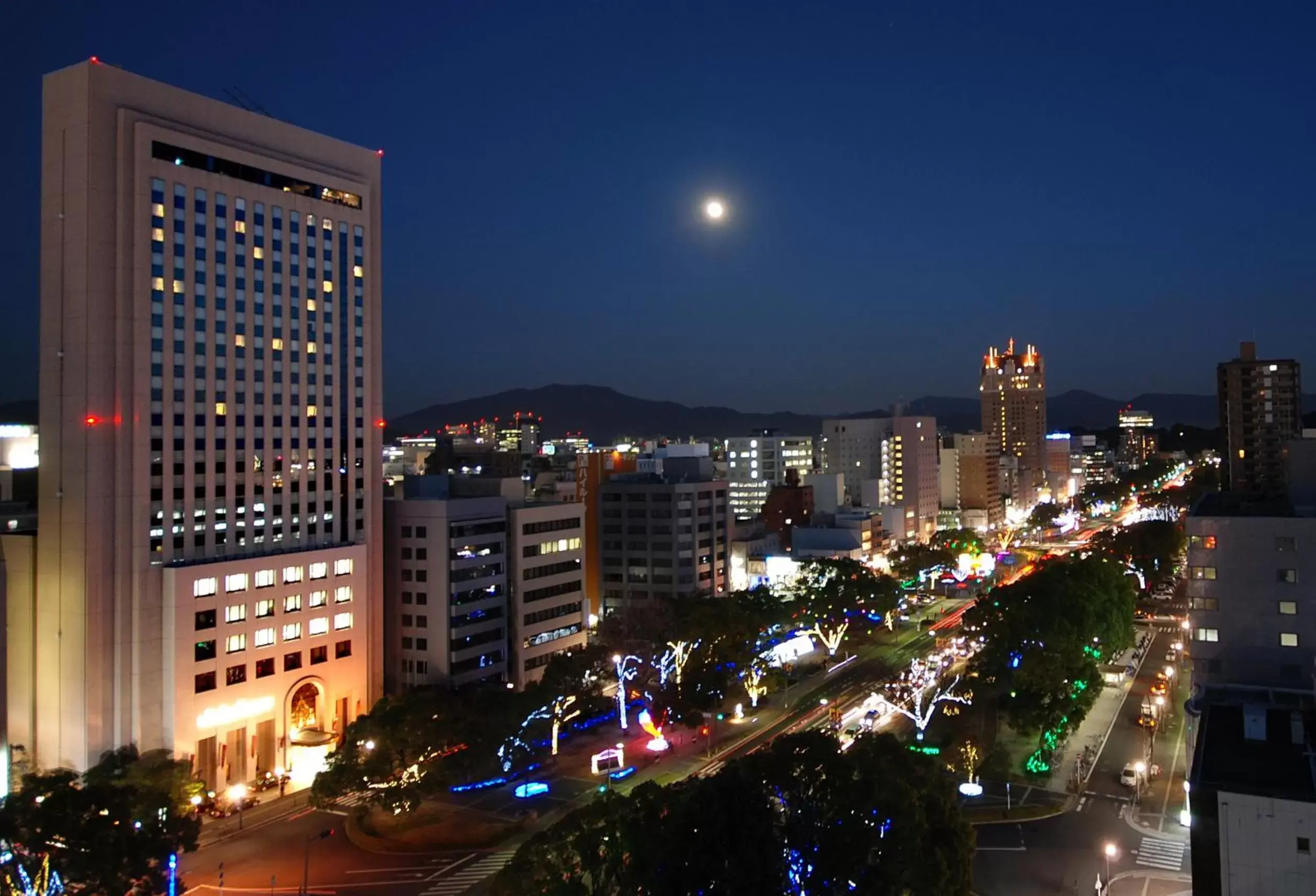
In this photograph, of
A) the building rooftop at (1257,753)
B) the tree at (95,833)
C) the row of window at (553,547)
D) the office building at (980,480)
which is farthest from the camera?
the office building at (980,480)

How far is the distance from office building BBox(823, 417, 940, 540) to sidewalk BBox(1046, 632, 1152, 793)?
79.2 m

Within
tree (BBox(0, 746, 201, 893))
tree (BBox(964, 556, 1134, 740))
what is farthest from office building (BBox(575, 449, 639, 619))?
tree (BBox(0, 746, 201, 893))

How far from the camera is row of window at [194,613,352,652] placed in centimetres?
4281

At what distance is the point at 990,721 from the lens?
1849 inches

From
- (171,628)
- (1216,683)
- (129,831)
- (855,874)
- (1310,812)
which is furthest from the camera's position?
(171,628)

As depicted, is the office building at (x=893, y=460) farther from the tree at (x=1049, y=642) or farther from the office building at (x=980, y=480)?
the tree at (x=1049, y=642)

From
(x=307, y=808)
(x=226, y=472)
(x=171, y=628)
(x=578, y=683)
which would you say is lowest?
(x=307, y=808)

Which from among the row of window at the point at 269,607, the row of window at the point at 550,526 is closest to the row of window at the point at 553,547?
the row of window at the point at 550,526

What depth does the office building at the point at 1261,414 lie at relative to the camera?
103875 millimetres

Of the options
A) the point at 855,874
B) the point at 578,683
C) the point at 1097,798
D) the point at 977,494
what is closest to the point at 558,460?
the point at 977,494

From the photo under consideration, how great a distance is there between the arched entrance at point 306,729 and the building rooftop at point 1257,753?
34.8 m

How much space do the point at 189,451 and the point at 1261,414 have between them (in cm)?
10462

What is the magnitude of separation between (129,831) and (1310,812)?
2839 centimetres

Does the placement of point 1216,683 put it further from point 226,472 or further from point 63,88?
point 63,88
